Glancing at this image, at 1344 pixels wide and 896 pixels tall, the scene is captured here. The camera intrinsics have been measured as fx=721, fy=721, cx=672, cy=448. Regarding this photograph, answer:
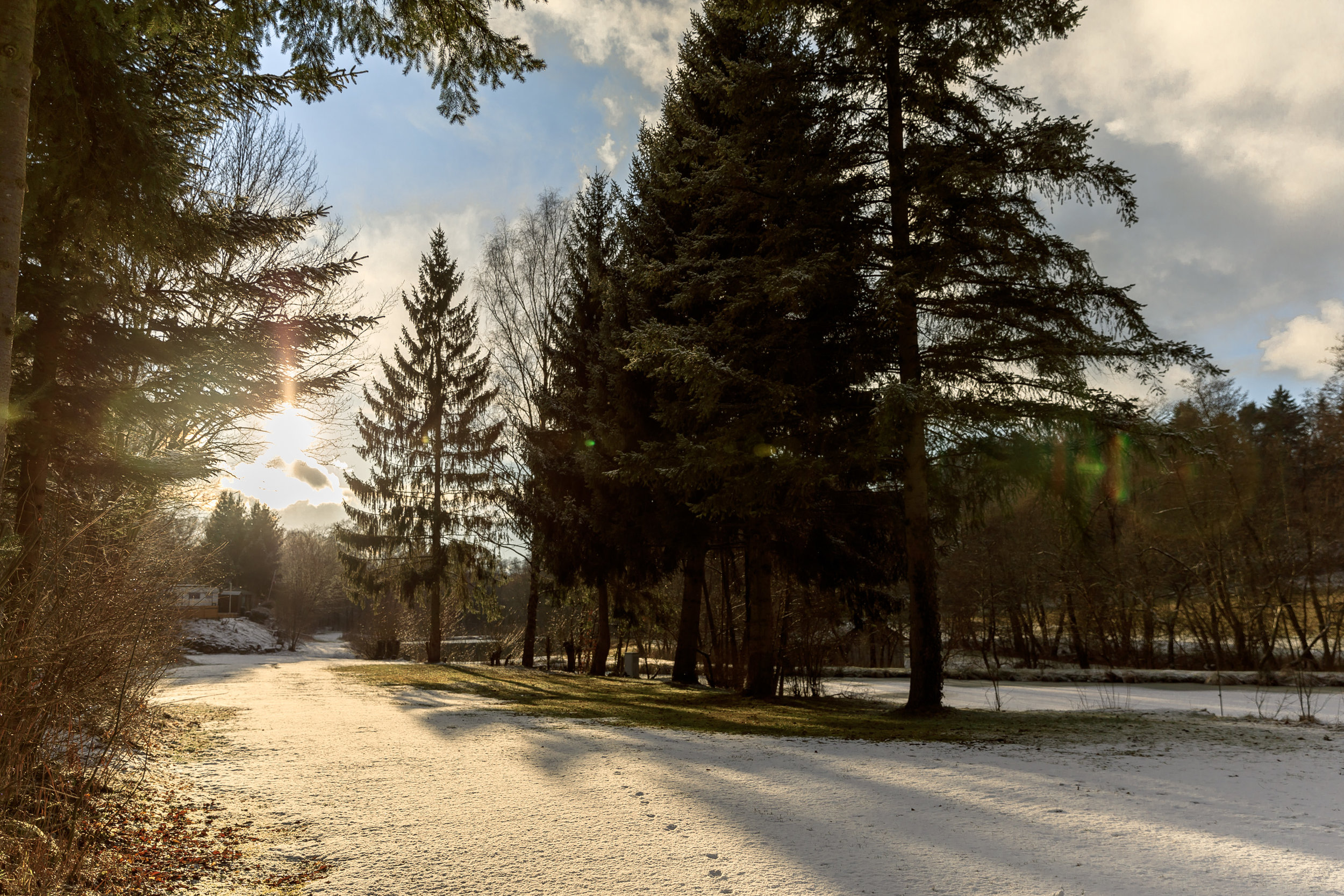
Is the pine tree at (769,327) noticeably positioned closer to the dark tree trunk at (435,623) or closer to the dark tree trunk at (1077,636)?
the dark tree trunk at (435,623)

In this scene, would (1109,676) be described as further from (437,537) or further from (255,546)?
(255,546)

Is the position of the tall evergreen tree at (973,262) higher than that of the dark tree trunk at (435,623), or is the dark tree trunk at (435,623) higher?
the tall evergreen tree at (973,262)

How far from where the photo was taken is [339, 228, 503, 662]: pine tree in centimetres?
2531

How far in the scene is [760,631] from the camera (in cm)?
1309

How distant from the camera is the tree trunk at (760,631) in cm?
1288

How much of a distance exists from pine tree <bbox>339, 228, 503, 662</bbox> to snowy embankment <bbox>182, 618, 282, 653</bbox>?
1299cm

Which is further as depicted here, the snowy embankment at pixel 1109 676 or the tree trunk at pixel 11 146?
the snowy embankment at pixel 1109 676

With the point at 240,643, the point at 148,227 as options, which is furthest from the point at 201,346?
the point at 240,643

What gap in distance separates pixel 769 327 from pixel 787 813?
7.93m

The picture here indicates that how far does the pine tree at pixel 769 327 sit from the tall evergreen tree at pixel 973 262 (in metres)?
0.78

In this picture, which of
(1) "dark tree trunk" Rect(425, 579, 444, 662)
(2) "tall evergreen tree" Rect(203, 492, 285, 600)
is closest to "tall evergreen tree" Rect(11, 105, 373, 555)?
(1) "dark tree trunk" Rect(425, 579, 444, 662)

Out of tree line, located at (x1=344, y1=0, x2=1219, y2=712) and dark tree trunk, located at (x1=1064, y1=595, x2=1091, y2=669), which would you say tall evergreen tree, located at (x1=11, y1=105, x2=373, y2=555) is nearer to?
tree line, located at (x1=344, y1=0, x2=1219, y2=712)

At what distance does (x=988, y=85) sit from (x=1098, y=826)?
987 centimetres

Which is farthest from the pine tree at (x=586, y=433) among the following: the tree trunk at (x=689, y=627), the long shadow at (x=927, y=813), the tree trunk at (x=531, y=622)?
the long shadow at (x=927, y=813)
